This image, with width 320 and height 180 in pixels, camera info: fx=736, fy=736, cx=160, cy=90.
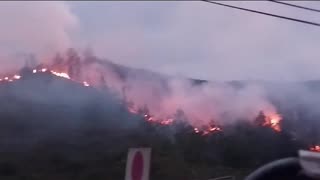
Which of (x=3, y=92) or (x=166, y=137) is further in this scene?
(x=166, y=137)

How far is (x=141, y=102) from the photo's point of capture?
12125mm

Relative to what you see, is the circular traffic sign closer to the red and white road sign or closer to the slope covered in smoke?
the red and white road sign

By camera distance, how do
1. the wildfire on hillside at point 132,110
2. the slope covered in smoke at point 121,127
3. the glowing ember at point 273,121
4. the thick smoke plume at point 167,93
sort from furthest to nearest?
the glowing ember at point 273,121 → the thick smoke plume at point 167,93 → the wildfire on hillside at point 132,110 → the slope covered in smoke at point 121,127

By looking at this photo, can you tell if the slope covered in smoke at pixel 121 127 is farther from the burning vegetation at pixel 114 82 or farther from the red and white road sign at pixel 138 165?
the red and white road sign at pixel 138 165

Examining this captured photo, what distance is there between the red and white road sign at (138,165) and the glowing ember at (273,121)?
249 inches

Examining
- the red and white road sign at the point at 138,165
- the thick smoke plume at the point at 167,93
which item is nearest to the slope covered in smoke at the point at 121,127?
the thick smoke plume at the point at 167,93

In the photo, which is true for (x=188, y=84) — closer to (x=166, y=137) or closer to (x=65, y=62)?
(x=166, y=137)

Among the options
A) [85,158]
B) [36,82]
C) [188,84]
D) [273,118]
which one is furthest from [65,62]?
[273,118]

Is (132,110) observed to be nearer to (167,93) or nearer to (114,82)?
(114,82)

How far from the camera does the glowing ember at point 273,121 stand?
12.8m

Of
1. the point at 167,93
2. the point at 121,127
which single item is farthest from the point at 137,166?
the point at 167,93

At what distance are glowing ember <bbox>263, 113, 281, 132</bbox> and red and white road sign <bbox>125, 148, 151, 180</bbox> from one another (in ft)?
20.7

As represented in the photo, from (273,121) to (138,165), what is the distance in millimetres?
6401

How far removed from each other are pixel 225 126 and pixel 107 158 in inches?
96.9
